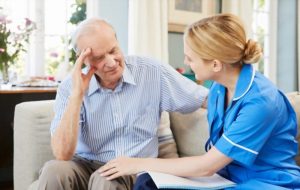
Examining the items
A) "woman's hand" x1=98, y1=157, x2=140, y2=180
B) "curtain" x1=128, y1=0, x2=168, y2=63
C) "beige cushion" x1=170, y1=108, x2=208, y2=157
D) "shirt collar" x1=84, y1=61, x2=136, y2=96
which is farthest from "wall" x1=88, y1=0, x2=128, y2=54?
"woman's hand" x1=98, y1=157, x2=140, y2=180

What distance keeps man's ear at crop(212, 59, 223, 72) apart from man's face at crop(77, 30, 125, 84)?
1.60 ft

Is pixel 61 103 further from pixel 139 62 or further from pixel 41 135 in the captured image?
pixel 139 62

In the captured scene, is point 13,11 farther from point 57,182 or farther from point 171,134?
point 57,182

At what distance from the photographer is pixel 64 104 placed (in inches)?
62.8

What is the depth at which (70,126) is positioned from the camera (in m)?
1.50

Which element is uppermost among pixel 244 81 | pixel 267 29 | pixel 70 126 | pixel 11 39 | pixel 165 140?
pixel 267 29

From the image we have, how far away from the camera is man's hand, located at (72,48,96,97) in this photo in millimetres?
1531

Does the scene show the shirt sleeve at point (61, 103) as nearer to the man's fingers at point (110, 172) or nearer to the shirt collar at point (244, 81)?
the man's fingers at point (110, 172)

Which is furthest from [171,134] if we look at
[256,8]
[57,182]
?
[256,8]

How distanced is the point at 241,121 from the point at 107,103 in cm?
67

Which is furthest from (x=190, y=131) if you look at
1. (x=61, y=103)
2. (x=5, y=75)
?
(x=5, y=75)

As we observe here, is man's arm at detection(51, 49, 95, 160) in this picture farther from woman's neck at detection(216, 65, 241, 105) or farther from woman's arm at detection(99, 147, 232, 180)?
woman's neck at detection(216, 65, 241, 105)

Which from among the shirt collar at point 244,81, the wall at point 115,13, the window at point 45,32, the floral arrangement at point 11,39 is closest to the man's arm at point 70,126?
the shirt collar at point 244,81

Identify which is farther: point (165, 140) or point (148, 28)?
point (148, 28)
